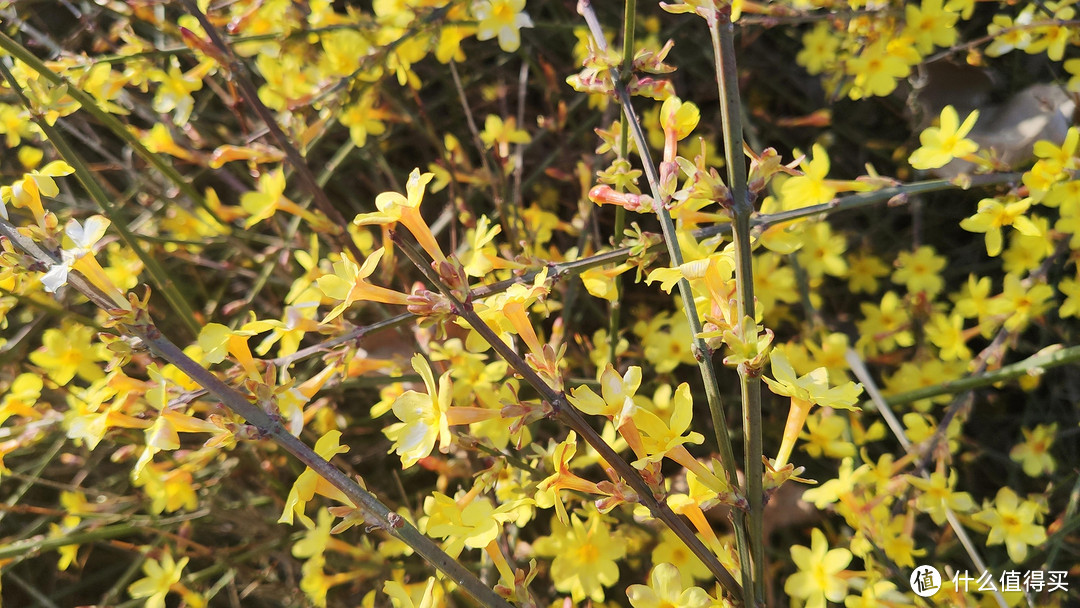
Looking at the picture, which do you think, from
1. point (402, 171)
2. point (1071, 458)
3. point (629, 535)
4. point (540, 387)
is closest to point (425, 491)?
point (629, 535)

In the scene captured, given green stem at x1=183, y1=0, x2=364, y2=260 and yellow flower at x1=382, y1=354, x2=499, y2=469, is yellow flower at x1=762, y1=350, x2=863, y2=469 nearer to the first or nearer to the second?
yellow flower at x1=382, y1=354, x2=499, y2=469

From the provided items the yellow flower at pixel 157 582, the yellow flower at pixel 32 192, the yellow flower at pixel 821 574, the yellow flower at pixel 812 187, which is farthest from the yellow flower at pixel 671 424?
the yellow flower at pixel 157 582

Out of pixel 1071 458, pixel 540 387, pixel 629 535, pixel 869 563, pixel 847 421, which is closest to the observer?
pixel 540 387

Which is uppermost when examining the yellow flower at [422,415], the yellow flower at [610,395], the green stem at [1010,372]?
the yellow flower at [422,415]

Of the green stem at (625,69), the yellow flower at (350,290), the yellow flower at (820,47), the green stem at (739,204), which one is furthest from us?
the yellow flower at (820,47)

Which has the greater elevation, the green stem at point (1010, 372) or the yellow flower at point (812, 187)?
the yellow flower at point (812, 187)

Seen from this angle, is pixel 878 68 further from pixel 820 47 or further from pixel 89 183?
pixel 89 183

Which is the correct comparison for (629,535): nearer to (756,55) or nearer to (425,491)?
(425,491)

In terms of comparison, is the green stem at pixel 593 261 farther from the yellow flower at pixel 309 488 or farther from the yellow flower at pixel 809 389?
the yellow flower at pixel 809 389
